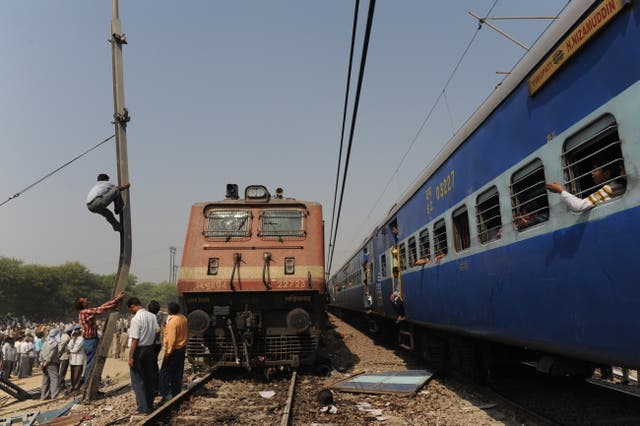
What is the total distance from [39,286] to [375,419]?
74479 mm

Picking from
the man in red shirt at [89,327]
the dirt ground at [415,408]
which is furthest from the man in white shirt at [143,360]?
the dirt ground at [415,408]

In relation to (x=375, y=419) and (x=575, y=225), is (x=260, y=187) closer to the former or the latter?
(x=375, y=419)

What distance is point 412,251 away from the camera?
28.2 ft

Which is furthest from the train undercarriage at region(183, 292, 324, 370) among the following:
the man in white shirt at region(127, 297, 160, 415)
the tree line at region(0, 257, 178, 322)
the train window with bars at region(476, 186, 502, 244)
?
the tree line at region(0, 257, 178, 322)

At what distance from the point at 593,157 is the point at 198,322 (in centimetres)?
674

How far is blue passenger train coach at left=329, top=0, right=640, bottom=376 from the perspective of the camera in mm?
2832

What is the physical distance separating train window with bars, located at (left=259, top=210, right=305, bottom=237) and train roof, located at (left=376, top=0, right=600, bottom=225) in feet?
10.9

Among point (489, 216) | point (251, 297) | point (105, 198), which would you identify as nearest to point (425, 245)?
point (489, 216)

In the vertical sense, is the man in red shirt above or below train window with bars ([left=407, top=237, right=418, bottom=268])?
below

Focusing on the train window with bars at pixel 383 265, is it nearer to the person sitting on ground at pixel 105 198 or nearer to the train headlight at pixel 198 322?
A: the train headlight at pixel 198 322

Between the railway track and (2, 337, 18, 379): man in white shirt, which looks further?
(2, 337, 18, 379): man in white shirt

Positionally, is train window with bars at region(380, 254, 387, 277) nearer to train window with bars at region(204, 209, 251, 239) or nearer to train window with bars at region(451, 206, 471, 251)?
train window with bars at region(204, 209, 251, 239)

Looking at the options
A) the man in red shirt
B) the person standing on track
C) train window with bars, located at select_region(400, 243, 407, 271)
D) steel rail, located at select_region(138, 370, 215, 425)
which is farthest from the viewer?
train window with bars, located at select_region(400, 243, 407, 271)

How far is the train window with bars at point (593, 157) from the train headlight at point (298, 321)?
17.9ft
